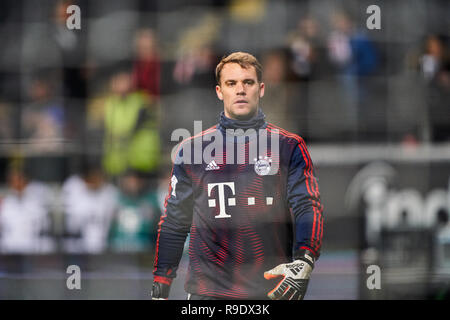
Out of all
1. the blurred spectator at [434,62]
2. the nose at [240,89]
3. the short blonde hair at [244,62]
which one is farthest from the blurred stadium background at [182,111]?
the nose at [240,89]

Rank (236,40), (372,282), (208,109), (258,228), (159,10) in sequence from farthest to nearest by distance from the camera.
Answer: (159,10)
(236,40)
(208,109)
(372,282)
(258,228)

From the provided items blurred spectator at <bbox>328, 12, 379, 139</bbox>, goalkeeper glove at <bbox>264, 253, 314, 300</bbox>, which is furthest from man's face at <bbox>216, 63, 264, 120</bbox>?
blurred spectator at <bbox>328, 12, 379, 139</bbox>

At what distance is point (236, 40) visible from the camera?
4.77 m

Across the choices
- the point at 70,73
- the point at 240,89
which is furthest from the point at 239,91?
the point at 70,73

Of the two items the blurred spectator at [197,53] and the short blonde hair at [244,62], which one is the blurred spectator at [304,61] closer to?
the blurred spectator at [197,53]

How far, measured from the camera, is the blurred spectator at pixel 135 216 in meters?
4.77

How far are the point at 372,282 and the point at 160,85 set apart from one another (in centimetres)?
191

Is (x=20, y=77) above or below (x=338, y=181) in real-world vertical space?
above

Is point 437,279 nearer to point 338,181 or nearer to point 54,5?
point 338,181

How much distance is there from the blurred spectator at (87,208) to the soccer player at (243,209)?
6.66 feet

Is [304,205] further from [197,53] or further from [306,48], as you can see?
[306,48]

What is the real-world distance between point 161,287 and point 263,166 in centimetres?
59

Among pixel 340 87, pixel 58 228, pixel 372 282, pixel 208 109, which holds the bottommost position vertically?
pixel 372 282

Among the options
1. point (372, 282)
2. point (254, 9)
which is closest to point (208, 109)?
point (254, 9)
